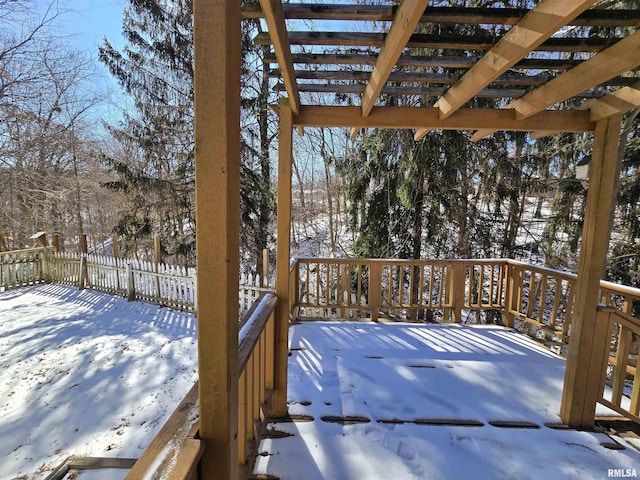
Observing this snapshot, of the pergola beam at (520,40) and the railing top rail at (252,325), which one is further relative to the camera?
the railing top rail at (252,325)

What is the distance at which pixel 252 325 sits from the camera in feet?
5.47

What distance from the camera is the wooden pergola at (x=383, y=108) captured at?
855mm

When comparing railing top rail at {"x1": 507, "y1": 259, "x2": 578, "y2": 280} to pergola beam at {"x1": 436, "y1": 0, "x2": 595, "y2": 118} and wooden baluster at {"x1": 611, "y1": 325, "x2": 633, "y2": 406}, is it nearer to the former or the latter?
wooden baluster at {"x1": 611, "y1": 325, "x2": 633, "y2": 406}

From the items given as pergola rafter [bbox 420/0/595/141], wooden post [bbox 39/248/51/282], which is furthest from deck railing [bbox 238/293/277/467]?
wooden post [bbox 39/248/51/282]

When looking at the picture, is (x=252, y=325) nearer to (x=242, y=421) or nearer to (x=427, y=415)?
(x=242, y=421)

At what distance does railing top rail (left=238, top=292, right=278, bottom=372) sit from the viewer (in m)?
1.34

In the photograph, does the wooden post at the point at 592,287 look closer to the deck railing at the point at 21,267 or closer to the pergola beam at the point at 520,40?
the pergola beam at the point at 520,40

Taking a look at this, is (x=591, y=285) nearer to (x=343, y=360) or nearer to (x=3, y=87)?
(x=343, y=360)

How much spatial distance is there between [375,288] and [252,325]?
2.92 meters

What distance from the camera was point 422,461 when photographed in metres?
1.92

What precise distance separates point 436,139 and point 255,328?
5662mm

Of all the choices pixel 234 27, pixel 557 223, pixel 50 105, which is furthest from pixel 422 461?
pixel 50 105

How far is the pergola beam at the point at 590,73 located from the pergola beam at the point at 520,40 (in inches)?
20.7

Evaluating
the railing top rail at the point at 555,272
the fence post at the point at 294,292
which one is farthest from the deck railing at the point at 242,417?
the railing top rail at the point at 555,272
